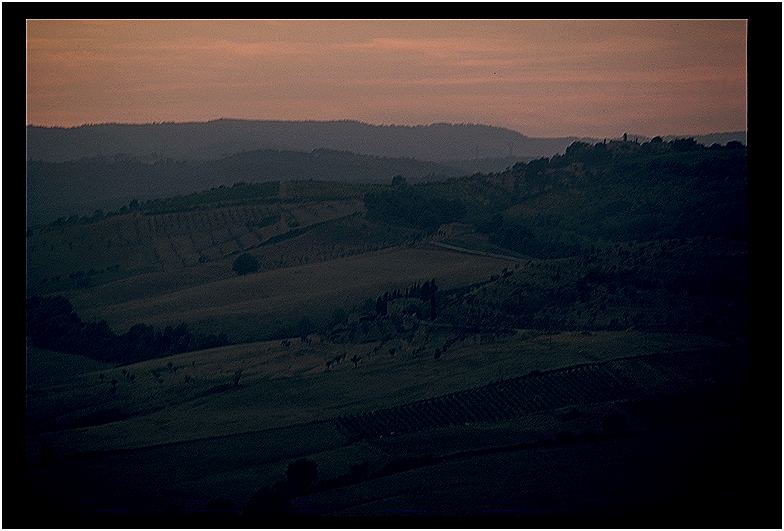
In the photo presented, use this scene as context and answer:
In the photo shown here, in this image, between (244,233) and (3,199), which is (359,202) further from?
(3,199)

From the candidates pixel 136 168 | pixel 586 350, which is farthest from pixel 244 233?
pixel 586 350

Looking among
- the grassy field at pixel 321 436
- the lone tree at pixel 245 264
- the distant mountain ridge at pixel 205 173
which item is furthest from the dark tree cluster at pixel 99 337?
the distant mountain ridge at pixel 205 173

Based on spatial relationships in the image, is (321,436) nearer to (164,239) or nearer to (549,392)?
(549,392)

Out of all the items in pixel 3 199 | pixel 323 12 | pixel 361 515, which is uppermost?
pixel 323 12

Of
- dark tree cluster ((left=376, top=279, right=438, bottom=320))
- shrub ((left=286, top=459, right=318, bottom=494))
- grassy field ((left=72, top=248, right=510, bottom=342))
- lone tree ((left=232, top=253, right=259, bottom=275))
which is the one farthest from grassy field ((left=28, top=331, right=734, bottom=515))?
lone tree ((left=232, top=253, right=259, bottom=275))

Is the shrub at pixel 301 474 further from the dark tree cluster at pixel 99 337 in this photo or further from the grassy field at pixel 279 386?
the dark tree cluster at pixel 99 337

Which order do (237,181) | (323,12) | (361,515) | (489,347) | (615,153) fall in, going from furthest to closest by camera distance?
(237,181), (615,153), (489,347), (361,515), (323,12)
